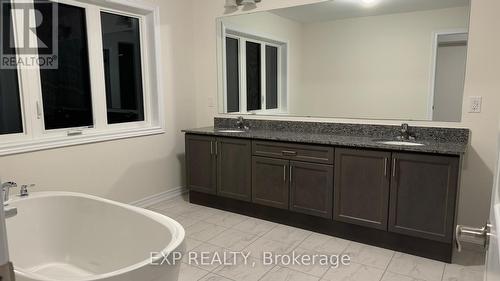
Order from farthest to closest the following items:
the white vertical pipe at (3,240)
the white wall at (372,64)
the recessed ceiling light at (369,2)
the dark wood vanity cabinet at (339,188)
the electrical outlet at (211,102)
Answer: the electrical outlet at (211,102) < the recessed ceiling light at (369,2) < the white wall at (372,64) < the dark wood vanity cabinet at (339,188) < the white vertical pipe at (3,240)

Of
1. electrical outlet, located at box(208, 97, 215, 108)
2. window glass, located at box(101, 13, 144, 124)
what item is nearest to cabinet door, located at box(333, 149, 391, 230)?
electrical outlet, located at box(208, 97, 215, 108)

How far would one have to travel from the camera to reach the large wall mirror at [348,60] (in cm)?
274

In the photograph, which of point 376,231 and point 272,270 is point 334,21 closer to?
point 376,231

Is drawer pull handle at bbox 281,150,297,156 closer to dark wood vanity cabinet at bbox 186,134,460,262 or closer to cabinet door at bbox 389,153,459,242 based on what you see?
dark wood vanity cabinet at bbox 186,134,460,262

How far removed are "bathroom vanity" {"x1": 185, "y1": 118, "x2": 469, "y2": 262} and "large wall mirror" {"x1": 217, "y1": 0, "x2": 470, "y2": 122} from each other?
0.22m

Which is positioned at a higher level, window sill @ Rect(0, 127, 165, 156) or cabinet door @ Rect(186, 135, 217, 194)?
window sill @ Rect(0, 127, 165, 156)

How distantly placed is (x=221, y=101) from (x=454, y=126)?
2.27m

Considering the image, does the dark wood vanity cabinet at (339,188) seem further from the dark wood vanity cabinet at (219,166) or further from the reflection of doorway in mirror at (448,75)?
the reflection of doorway in mirror at (448,75)

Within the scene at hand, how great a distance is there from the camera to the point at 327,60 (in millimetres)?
3305

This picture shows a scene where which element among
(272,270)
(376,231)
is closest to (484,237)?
(272,270)

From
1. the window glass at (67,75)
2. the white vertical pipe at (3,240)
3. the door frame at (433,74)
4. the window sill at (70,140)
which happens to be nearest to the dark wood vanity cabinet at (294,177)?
the door frame at (433,74)

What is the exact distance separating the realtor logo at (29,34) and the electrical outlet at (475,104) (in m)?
3.25

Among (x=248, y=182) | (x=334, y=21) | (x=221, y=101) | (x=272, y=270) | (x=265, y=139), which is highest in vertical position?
(x=334, y=21)

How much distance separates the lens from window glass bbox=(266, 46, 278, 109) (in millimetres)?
3615
